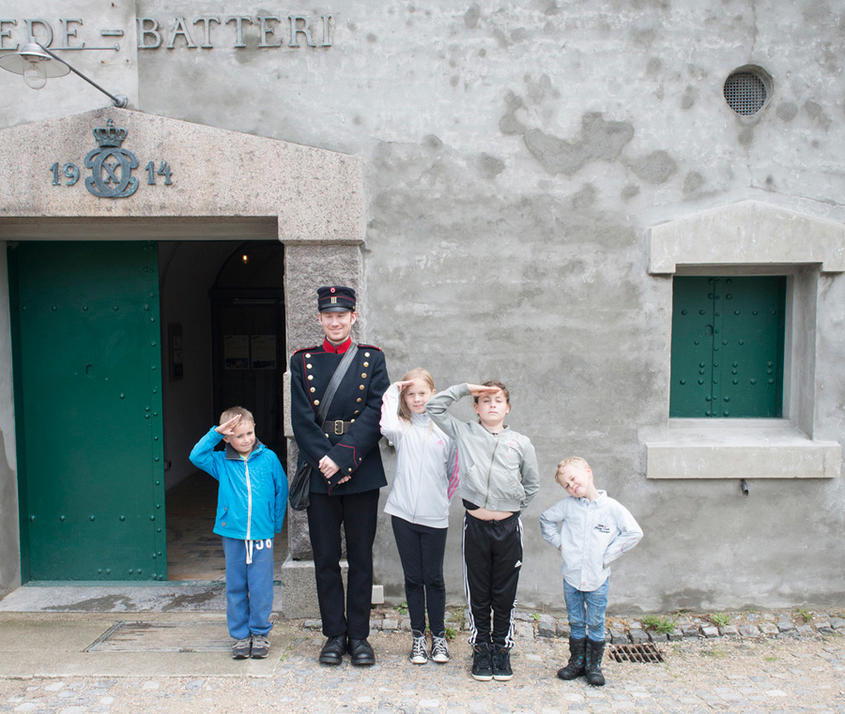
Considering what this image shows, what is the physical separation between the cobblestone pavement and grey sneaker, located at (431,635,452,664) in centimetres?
4

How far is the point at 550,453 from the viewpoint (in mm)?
4531

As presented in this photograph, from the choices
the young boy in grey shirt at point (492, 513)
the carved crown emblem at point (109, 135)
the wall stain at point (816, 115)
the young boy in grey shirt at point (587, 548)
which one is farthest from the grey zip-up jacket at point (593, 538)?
the carved crown emblem at point (109, 135)

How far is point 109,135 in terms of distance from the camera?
13.9 feet

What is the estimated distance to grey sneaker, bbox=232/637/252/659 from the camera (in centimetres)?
389

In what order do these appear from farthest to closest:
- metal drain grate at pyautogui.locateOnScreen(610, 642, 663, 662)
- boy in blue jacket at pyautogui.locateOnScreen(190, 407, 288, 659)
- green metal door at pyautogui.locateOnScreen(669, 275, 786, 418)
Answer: green metal door at pyautogui.locateOnScreen(669, 275, 786, 418), metal drain grate at pyautogui.locateOnScreen(610, 642, 663, 662), boy in blue jacket at pyautogui.locateOnScreen(190, 407, 288, 659)

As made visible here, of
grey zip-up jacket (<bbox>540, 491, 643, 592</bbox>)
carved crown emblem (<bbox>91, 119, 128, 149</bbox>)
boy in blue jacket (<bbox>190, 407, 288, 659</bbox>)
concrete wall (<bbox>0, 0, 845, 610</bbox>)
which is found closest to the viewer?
grey zip-up jacket (<bbox>540, 491, 643, 592</bbox>)

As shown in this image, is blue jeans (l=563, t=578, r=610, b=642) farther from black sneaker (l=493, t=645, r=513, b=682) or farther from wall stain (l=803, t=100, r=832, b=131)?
wall stain (l=803, t=100, r=832, b=131)

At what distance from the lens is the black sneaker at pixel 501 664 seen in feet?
12.1

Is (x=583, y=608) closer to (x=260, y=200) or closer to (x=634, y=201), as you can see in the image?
(x=634, y=201)

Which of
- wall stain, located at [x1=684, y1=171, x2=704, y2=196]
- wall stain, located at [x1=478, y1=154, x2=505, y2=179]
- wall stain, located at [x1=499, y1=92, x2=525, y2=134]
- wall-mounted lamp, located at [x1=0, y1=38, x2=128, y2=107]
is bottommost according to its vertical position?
wall stain, located at [x1=684, y1=171, x2=704, y2=196]

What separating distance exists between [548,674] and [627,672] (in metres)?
0.48

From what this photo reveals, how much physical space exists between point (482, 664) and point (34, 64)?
410 centimetres

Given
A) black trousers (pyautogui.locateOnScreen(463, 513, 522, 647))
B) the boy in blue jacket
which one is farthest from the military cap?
black trousers (pyautogui.locateOnScreen(463, 513, 522, 647))

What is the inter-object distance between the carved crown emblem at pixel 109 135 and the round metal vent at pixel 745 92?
3867 millimetres
